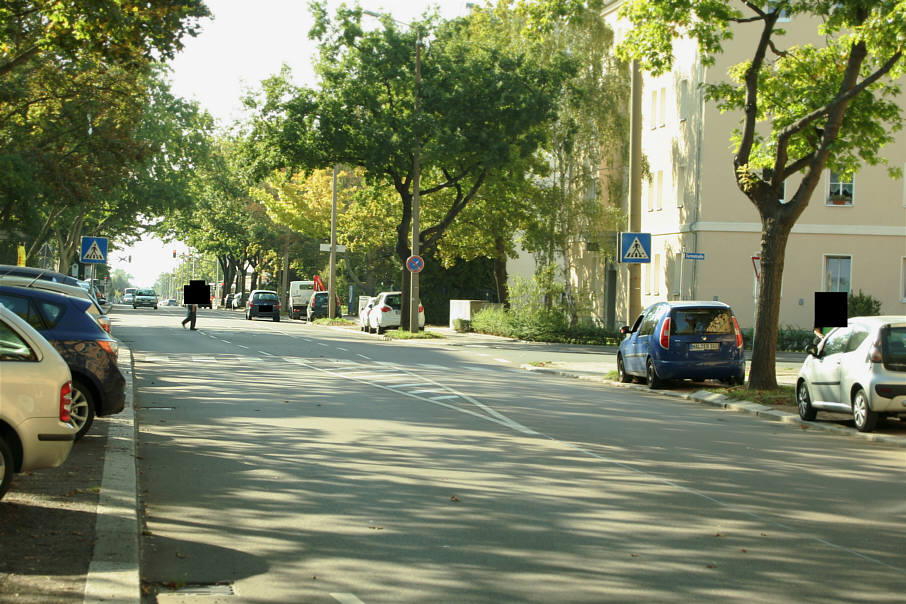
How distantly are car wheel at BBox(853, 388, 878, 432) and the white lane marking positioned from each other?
1003cm

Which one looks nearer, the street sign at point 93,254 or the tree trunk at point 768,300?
the tree trunk at point 768,300

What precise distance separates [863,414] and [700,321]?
21.8ft

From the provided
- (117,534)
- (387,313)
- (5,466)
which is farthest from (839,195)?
(117,534)

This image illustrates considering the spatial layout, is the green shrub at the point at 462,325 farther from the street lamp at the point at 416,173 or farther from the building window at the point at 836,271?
the building window at the point at 836,271

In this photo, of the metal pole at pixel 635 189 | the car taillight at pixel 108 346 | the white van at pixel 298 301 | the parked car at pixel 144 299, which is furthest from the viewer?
the parked car at pixel 144 299

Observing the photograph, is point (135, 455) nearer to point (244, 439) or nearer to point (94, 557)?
point (244, 439)

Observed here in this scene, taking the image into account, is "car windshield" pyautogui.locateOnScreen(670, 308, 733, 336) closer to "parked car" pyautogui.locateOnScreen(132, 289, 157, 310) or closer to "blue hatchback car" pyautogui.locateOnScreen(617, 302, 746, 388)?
"blue hatchback car" pyautogui.locateOnScreen(617, 302, 746, 388)

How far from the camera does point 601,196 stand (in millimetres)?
50688

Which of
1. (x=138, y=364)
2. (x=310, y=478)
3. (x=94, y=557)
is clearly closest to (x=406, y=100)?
(x=138, y=364)

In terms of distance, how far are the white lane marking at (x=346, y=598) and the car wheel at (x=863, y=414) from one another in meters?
10.0

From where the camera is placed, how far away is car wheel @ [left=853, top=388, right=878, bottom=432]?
47.2 feet

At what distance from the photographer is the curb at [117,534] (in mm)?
5918

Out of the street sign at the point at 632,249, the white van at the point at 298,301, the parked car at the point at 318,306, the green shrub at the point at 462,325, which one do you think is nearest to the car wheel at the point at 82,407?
the street sign at the point at 632,249

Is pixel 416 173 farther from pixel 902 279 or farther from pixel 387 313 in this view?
pixel 902 279
